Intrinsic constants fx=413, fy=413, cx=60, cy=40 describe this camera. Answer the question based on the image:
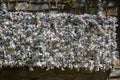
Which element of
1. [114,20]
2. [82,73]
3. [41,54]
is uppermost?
[114,20]

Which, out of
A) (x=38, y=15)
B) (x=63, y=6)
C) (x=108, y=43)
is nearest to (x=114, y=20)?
(x=108, y=43)

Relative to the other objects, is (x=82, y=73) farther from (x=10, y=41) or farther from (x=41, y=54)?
(x=10, y=41)

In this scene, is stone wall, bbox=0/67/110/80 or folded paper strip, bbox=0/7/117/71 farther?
stone wall, bbox=0/67/110/80

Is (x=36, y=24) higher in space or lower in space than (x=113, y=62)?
higher

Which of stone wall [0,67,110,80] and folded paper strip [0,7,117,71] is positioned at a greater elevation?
folded paper strip [0,7,117,71]

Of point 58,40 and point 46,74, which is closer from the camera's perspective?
point 58,40

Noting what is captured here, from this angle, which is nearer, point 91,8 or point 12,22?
point 12,22

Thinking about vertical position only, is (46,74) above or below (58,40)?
below

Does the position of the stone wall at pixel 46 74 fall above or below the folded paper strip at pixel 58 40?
below
